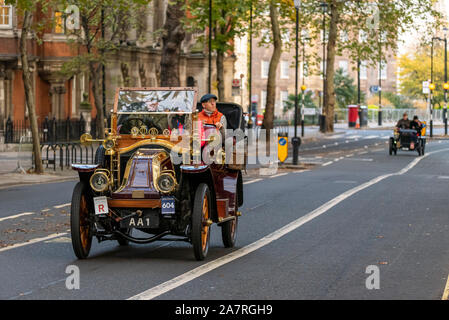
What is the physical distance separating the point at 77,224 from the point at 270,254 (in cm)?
260

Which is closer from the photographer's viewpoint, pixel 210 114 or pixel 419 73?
pixel 210 114

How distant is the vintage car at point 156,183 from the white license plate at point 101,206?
0.01 meters

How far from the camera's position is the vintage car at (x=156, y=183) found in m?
12.2

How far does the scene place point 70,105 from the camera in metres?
53.4

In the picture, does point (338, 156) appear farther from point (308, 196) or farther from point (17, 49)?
point (308, 196)

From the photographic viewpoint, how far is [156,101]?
1419cm

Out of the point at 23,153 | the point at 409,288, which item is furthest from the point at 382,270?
the point at 23,153

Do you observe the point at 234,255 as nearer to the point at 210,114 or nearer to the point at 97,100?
the point at 210,114

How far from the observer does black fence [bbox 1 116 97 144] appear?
42.3 meters

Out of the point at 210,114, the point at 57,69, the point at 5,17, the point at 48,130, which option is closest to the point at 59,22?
the point at 5,17

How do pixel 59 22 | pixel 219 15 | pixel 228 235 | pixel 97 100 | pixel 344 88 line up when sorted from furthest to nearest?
pixel 344 88, pixel 59 22, pixel 219 15, pixel 97 100, pixel 228 235

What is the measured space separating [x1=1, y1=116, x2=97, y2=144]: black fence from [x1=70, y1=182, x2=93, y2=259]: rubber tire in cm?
2860

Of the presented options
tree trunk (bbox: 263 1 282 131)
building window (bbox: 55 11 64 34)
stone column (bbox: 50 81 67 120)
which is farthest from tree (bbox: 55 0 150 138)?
tree trunk (bbox: 263 1 282 131)

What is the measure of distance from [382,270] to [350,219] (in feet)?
19.8
